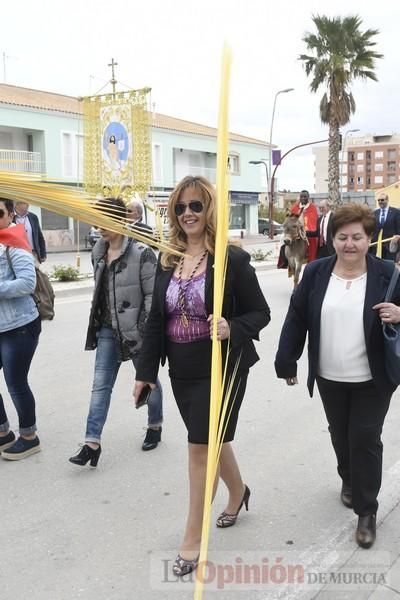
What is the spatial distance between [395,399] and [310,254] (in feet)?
21.4

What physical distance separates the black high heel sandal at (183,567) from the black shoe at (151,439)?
154cm

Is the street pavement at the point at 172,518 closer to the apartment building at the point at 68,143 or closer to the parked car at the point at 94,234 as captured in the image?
the parked car at the point at 94,234

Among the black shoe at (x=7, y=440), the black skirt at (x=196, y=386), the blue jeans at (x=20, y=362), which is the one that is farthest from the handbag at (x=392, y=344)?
the black shoe at (x=7, y=440)

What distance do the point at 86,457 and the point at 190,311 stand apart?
63.8 inches

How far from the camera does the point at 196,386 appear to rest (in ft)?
8.91

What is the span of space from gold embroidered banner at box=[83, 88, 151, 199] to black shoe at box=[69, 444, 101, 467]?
2004 cm

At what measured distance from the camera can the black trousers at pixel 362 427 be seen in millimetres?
2871

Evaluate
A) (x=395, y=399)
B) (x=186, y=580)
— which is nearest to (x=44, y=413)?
(x=186, y=580)

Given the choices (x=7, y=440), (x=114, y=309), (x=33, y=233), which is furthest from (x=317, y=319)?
(x=33, y=233)

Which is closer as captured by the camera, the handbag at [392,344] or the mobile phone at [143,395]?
the handbag at [392,344]

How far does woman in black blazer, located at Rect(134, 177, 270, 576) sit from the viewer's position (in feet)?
8.73

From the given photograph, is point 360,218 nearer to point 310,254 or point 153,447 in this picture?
point 153,447

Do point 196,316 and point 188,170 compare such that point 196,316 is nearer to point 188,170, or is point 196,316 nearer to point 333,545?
point 333,545

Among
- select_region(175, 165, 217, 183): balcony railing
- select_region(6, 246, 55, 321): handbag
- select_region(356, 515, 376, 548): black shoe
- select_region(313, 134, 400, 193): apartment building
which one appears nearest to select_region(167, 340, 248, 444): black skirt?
select_region(356, 515, 376, 548): black shoe
